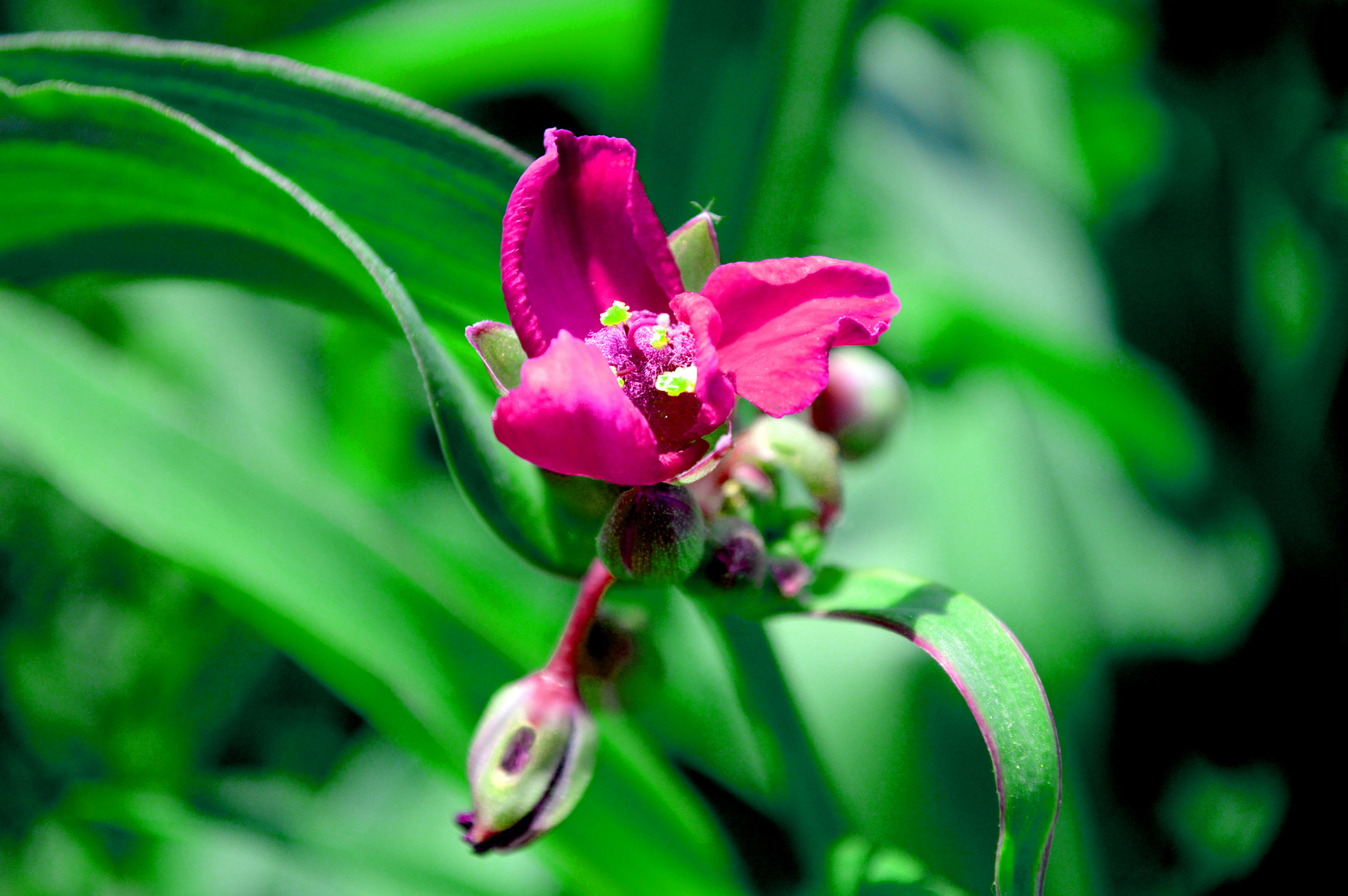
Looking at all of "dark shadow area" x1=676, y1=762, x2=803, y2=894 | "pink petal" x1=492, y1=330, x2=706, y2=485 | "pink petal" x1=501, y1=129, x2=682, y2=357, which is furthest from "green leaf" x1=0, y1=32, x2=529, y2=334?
"dark shadow area" x1=676, y1=762, x2=803, y2=894

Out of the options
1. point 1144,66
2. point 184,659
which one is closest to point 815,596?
point 184,659

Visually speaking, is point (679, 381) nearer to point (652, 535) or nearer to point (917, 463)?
point (652, 535)

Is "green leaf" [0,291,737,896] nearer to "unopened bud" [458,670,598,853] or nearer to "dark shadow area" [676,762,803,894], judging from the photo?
"dark shadow area" [676,762,803,894]

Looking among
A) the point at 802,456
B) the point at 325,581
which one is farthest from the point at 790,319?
the point at 325,581

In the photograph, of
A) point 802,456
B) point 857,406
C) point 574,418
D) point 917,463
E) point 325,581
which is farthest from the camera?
point 917,463

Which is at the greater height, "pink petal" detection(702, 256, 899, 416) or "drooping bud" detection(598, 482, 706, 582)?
"pink petal" detection(702, 256, 899, 416)
